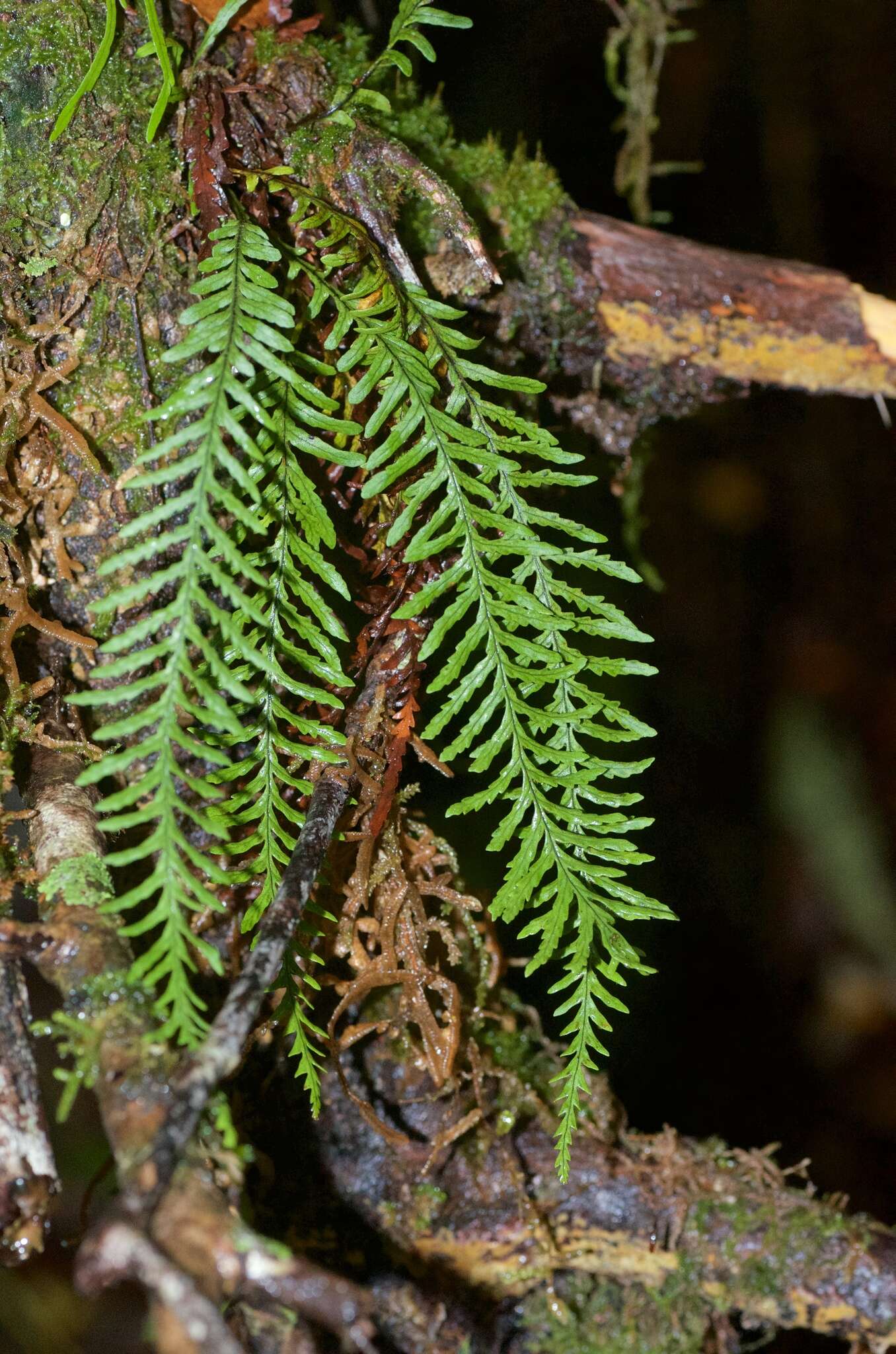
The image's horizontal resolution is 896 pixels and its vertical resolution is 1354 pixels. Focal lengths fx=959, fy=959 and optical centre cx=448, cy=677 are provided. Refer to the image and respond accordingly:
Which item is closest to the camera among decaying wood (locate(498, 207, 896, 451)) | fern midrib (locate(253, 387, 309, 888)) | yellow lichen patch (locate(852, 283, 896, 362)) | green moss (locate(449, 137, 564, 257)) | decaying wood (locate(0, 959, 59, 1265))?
decaying wood (locate(0, 959, 59, 1265))

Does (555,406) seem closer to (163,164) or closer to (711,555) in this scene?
(163,164)

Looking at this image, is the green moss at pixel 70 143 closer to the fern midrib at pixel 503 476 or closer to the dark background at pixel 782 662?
the fern midrib at pixel 503 476

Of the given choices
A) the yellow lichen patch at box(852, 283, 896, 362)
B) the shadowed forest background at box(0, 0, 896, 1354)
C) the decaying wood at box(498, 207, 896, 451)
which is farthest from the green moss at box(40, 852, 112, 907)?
the shadowed forest background at box(0, 0, 896, 1354)

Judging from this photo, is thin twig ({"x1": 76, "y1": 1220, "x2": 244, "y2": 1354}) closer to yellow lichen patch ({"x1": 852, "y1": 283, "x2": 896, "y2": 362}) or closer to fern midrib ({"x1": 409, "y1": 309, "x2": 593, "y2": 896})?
fern midrib ({"x1": 409, "y1": 309, "x2": 593, "y2": 896})

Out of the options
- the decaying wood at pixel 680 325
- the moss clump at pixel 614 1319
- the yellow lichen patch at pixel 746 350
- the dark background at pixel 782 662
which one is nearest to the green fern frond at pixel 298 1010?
the moss clump at pixel 614 1319

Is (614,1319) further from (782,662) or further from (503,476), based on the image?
(782,662)
